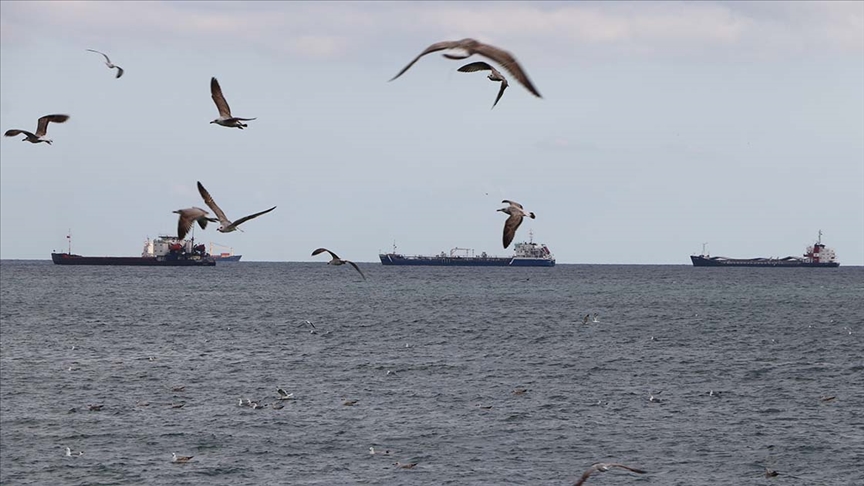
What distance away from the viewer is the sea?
45.7 meters

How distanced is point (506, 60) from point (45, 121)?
1044cm

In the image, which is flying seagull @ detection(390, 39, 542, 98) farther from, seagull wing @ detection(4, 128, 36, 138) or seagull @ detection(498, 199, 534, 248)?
seagull wing @ detection(4, 128, 36, 138)

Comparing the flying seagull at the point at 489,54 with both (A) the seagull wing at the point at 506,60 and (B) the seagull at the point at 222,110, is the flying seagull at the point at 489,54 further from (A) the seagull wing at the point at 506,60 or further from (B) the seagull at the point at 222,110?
(B) the seagull at the point at 222,110

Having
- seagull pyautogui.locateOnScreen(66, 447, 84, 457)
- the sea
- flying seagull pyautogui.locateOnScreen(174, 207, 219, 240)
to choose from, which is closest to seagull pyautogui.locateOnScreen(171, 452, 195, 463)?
the sea

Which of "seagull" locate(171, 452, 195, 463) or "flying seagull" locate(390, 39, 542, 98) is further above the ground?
"flying seagull" locate(390, 39, 542, 98)

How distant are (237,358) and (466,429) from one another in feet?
120

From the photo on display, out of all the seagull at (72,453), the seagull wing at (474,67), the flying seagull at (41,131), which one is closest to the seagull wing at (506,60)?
the seagull wing at (474,67)

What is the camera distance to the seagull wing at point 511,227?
14250 mm

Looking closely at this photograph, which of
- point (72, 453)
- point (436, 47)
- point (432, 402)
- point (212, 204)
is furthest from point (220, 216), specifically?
point (432, 402)

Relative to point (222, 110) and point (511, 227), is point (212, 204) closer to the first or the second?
point (222, 110)

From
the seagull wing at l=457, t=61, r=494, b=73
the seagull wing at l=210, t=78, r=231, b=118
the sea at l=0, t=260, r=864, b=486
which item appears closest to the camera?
the seagull wing at l=457, t=61, r=494, b=73

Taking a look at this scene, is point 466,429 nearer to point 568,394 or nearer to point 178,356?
point 568,394

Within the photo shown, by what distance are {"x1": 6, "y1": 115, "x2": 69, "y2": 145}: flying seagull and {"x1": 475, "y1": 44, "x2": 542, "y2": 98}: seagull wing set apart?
921 centimetres

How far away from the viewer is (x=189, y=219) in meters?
14.2
